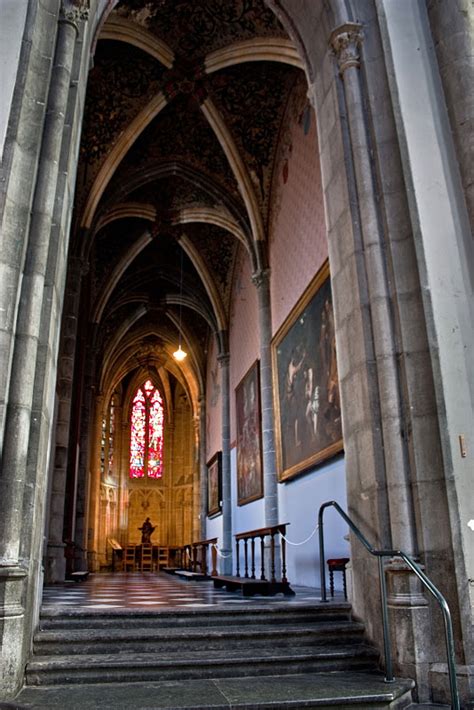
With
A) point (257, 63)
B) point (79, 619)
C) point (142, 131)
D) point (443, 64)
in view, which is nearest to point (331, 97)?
point (443, 64)

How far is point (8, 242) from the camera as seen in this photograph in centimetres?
424

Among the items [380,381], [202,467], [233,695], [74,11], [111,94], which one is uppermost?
[111,94]

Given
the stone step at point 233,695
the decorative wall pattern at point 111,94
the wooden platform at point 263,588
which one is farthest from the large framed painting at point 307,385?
the decorative wall pattern at point 111,94

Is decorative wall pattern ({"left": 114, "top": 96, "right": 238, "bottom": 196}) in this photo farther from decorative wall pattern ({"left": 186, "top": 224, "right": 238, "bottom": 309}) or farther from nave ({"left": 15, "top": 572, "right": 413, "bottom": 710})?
nave ({"left": 15, "top": 572, "right": 413, "bottom": 710})

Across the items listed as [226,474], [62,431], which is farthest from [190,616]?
[226,474]

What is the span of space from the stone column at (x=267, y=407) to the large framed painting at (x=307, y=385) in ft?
1.47

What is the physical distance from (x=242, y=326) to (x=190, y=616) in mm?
11064

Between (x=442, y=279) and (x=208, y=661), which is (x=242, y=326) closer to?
(x=442, y=279)

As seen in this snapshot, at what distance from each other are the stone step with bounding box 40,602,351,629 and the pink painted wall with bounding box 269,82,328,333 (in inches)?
209

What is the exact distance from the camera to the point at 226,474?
648 inches

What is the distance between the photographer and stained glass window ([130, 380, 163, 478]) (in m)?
30.4

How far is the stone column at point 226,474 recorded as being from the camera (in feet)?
51.0

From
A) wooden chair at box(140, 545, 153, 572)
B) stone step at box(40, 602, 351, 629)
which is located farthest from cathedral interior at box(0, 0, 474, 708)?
wooden chair at box(140, 545, 153, 572)

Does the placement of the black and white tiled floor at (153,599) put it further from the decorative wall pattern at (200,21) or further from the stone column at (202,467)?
the stone column at (202,467)
